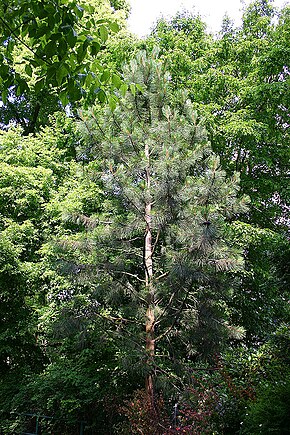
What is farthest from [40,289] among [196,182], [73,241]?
[196,182]

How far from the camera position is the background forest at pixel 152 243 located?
431cm

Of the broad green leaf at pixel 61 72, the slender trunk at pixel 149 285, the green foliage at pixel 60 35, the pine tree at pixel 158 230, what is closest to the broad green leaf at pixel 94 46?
the green foliage at pixel 60 35

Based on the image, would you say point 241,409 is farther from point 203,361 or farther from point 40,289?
point 40,289

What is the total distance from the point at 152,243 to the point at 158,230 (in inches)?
24.3

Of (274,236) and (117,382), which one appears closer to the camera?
(117,382)

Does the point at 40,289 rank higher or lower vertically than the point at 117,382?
higher

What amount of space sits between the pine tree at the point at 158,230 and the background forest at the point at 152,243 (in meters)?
0.03

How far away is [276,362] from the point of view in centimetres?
383

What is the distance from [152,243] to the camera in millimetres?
7012

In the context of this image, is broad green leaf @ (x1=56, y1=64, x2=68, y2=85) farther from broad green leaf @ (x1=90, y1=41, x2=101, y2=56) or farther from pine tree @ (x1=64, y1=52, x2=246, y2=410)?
pine tree @ (x1=64, y1=52, x2=246, y2=410)

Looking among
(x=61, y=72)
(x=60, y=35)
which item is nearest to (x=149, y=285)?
(x=61, y=72)

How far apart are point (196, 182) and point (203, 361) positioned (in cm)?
271

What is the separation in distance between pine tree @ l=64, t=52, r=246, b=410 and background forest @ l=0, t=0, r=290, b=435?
25 mm

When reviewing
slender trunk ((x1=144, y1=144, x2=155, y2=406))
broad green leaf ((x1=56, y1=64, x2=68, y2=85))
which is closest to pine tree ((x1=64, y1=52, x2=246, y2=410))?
slender trunk ((x1=144, y1=144, x2=155, y2=406))
